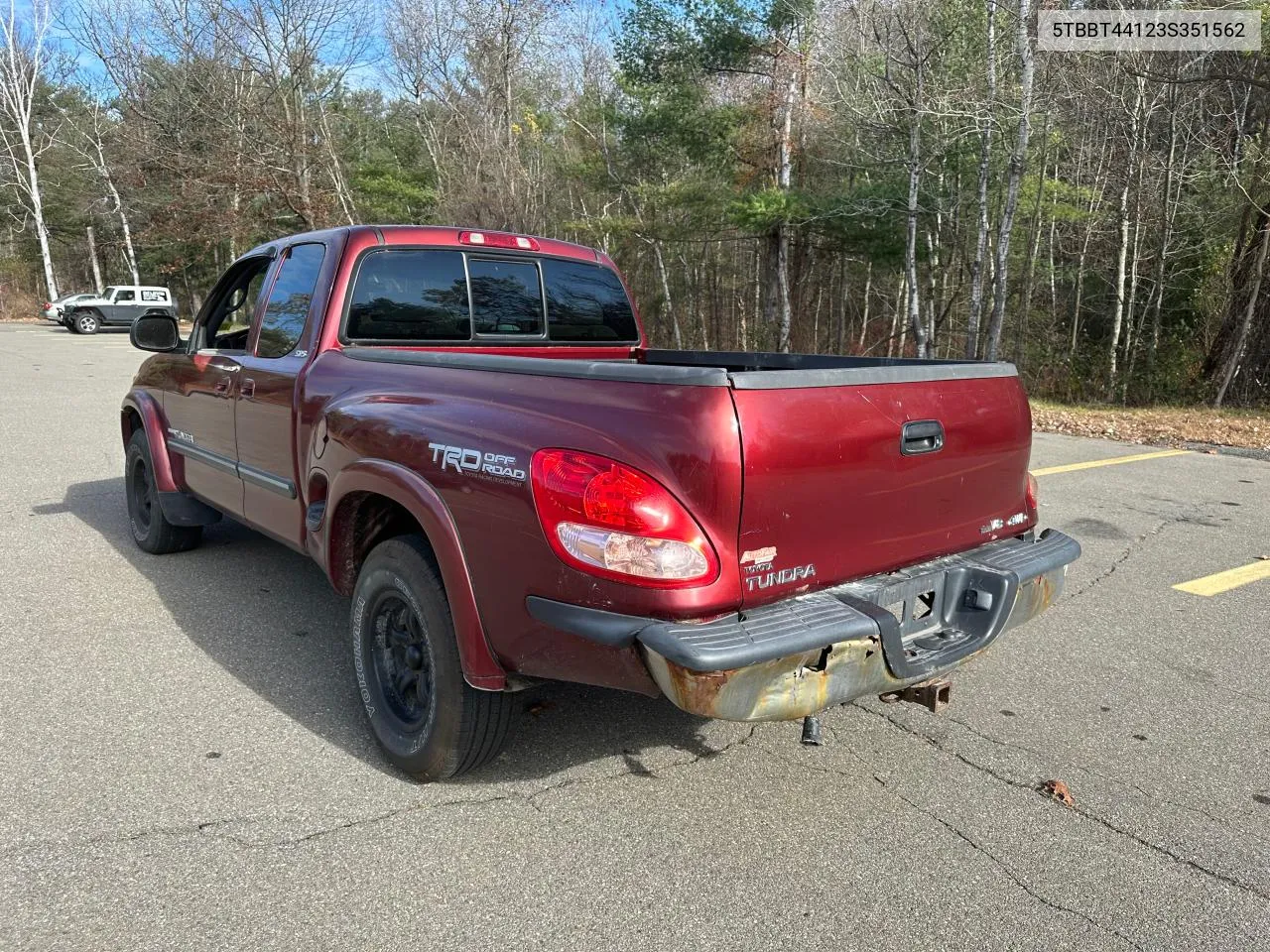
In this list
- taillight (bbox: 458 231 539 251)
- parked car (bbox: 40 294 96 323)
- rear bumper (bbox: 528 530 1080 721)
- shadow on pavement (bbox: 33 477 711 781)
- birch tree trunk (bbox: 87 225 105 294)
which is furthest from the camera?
birch tree trunk (bbox: 87 225 105 294)

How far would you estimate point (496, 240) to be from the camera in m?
4.23

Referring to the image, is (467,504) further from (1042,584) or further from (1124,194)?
(1124,194)

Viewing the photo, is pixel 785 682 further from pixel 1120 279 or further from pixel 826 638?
pixel 1120 279

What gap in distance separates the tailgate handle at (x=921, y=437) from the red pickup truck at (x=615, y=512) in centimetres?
1

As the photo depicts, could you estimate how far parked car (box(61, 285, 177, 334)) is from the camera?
34.1 metres

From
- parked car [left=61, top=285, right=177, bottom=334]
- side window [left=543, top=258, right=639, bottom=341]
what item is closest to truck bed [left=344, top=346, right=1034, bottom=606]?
side window [left=543, top=258, right=639, bottom=341]

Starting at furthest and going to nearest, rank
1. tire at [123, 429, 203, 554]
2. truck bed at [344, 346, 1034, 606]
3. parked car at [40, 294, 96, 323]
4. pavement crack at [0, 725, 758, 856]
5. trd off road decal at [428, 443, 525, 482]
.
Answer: parked car at [40, 294, 96, 323]
tire at [123, 429, 203, 554]
pavement crack at [0, 725, 758, 856]
trd off road decal at [428, 443, 525, 482]
truck bed at [344, 346, 1034, 606]

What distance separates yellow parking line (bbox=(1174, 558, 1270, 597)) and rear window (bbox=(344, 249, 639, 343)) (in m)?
3.65

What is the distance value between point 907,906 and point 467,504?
66.1 inches

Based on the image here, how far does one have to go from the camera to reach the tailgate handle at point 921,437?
272 cm

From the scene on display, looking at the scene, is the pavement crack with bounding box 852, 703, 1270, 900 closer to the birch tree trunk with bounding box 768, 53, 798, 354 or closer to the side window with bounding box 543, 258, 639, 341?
the side window with bounding box 543, 258, 639, 341

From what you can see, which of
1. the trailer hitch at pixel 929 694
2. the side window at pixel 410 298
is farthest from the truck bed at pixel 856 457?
the side window at pixel 410 298

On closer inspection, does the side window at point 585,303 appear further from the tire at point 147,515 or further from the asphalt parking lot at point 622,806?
the tire at point 147,515

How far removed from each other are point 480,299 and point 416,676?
6.25ft
